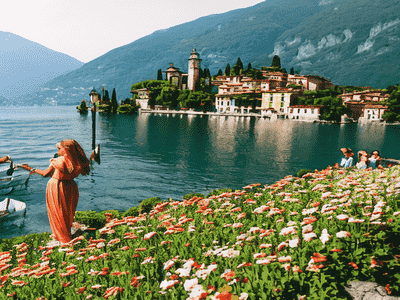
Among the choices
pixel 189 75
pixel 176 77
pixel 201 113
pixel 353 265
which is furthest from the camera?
pixel 176 77

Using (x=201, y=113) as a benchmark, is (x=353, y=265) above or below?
below

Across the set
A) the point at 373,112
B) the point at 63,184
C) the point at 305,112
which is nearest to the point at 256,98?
the point at 305,112

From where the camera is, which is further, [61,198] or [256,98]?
[256,98]

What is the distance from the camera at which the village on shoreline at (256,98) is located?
335ft

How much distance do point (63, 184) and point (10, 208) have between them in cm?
815

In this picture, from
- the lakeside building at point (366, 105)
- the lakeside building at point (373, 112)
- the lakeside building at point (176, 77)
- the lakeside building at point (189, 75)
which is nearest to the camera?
the lakeside building at point (373, 112)

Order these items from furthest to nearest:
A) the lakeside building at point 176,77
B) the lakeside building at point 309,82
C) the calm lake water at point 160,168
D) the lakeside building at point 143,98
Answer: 1. the lakeside building at point 176,77
2. the lakeside building at point 143,98
3. the lakeside building at point 309,82
4. the calm lake water at point 160,168

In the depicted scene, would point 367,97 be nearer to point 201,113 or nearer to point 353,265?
point 201,113

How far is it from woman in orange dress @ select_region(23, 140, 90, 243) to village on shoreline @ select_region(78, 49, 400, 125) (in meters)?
97.7

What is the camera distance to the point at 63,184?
23.0ft

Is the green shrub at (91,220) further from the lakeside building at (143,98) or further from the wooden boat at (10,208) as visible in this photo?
the lakeside building at (143,98)

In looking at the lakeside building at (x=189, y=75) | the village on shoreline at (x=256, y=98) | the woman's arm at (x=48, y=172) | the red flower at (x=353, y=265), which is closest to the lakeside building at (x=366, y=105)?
the village on shoreline at (x=256, y=98)

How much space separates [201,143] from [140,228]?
35039mm

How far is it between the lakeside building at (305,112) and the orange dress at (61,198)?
104 metres
